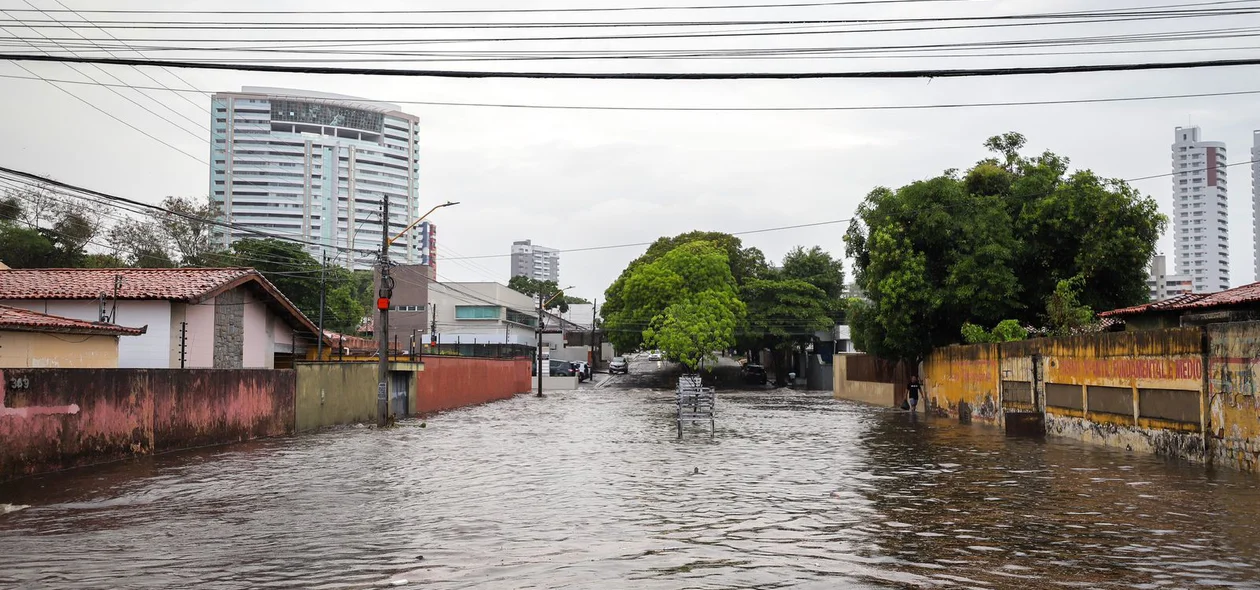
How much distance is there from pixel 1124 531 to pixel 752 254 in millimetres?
76808

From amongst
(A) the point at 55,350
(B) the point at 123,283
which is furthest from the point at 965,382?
(A) the point at 55,350

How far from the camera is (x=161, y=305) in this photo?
30.7 meters

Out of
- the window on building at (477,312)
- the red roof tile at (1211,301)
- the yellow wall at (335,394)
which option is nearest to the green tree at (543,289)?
the window on building at (477,312)

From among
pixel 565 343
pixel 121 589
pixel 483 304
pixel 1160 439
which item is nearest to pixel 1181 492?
pixel 1160 439

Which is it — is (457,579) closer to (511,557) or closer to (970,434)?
(511,557)

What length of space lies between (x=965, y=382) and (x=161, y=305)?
2745 centimetres

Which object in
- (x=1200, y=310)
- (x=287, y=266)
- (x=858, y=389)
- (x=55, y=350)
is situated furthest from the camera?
(x=287, y=266)

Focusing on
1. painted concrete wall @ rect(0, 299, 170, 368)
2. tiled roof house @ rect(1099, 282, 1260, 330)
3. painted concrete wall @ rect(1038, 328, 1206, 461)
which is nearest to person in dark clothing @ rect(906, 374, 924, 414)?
painted concrete wall @ rect(1038, 328, 1206, 461)

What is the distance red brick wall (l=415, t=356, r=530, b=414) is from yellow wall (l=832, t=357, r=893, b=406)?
64.1ft

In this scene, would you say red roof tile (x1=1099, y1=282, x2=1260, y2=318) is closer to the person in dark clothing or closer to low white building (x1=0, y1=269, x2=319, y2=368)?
the person in dark clothing

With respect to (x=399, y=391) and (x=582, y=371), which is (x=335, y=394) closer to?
(x=399, y=391)

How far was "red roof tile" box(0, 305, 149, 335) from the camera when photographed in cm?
2247

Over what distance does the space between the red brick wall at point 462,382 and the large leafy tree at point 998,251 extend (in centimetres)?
1881

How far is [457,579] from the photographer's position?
8.78 m
